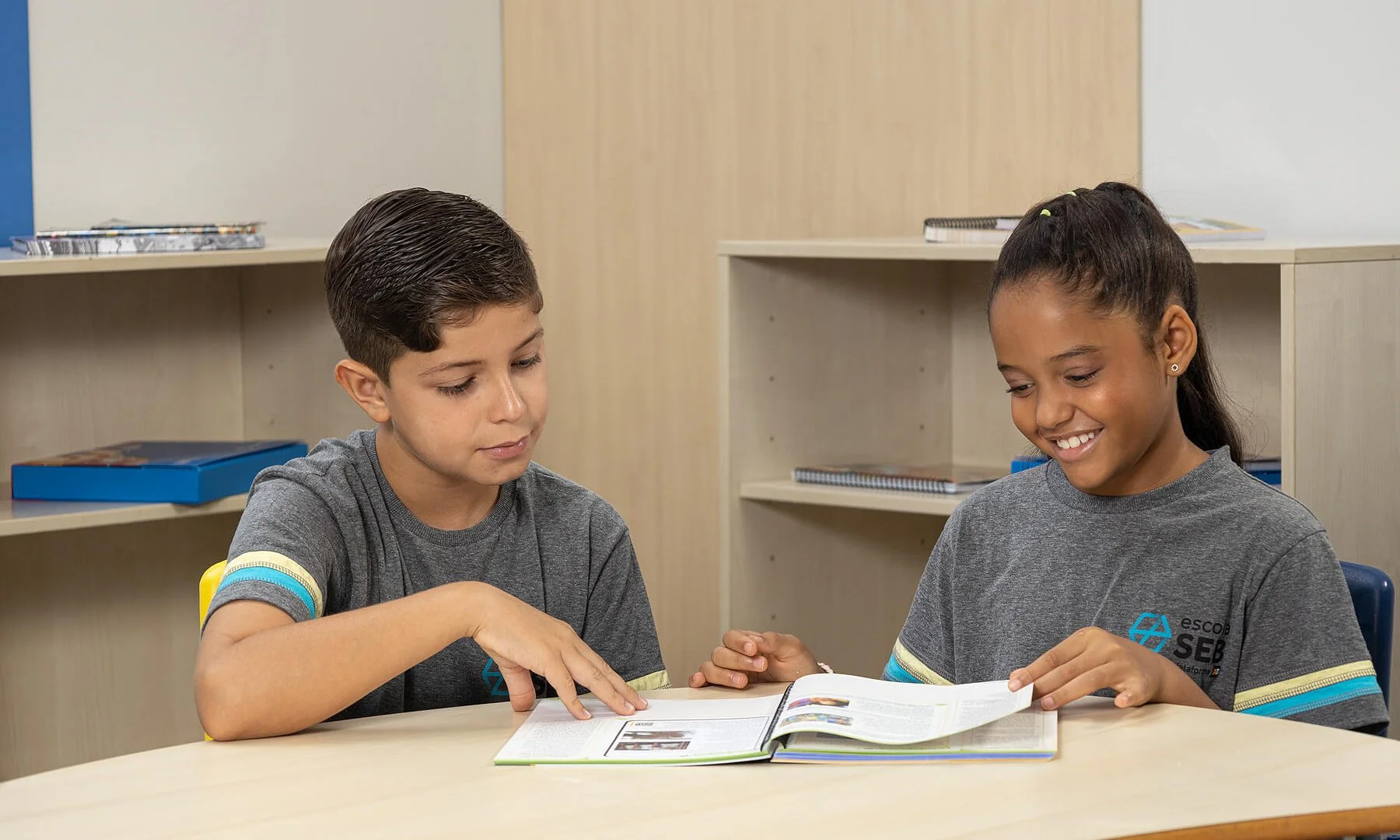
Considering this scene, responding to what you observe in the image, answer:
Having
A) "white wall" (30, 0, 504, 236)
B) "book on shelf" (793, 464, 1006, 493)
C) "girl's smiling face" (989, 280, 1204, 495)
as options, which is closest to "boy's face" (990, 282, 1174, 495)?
"girl's smiling face" (989, 280, 1204, 495)

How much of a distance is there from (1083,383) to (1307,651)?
0.32 m

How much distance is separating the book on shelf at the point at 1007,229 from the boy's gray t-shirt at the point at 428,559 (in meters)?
0.84

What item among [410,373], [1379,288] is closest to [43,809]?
[410,373]

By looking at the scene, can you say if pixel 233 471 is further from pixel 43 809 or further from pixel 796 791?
pixel 796 791

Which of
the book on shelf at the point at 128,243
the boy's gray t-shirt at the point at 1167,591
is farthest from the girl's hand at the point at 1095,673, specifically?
the book on shelf at the point at 128,243

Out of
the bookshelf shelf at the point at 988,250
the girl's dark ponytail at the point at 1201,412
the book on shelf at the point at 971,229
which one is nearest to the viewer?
the girl's dark ponytail at the point at 1201,412

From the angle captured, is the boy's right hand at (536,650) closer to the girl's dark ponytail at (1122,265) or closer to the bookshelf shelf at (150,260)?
the girl's dark ponytail at (1122,265)

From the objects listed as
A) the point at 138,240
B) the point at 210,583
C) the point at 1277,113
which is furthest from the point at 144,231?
the point at 1277,113

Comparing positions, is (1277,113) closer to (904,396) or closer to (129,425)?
(904,396)

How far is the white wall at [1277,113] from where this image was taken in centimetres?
235

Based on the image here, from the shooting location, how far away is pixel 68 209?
280cm

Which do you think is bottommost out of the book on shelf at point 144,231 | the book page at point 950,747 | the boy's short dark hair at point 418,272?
the book page at point 950,747

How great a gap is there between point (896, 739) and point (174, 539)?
7.09 feet

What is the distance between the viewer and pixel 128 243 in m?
2.42
